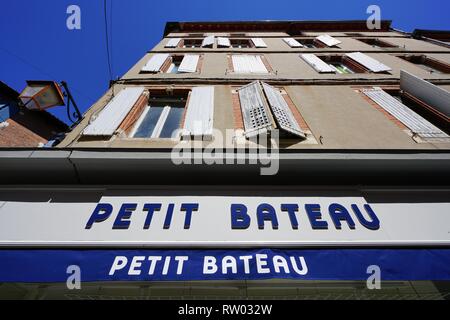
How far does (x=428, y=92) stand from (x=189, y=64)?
6488 millimetres

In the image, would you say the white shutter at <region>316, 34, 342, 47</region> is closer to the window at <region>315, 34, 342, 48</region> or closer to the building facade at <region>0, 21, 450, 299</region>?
the window at <region>315, 34, 342, 48</region>

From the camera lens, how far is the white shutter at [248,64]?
7723 millimetres

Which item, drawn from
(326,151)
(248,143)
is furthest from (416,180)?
(248,143)

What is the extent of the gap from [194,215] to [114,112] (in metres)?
3.14

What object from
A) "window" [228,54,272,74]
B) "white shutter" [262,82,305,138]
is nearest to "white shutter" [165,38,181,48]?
"window" [228,54,272,74]

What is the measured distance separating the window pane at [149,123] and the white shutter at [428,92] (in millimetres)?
6314

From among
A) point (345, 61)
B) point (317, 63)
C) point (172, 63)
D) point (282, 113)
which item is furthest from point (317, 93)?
point (172, 63)

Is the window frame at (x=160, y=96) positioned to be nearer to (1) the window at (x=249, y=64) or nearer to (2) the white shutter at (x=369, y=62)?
(1) the window at (x=249, y=64)

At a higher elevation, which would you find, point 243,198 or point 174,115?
point 174,115

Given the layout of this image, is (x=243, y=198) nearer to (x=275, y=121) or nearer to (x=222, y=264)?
(x=222, y=264)

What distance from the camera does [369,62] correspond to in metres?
8.05

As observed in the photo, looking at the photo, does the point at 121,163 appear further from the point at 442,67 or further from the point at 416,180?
the point at 442,67

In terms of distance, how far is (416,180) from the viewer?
13.6 ft

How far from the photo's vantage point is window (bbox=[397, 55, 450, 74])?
837 centimetres
